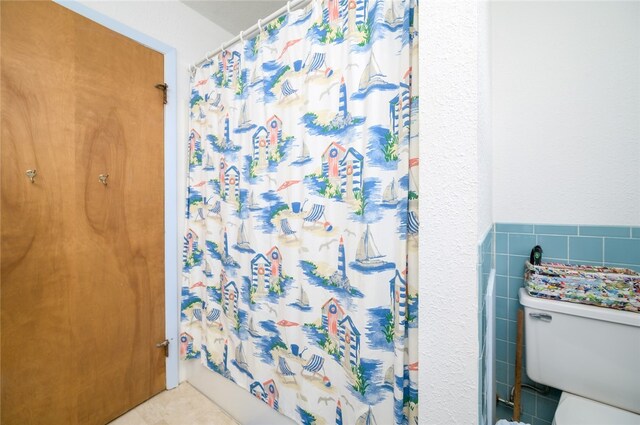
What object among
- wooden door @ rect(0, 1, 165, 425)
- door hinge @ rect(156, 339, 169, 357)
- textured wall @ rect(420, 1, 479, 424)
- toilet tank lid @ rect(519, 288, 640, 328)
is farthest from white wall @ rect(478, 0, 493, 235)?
door hinge @ rect(156, 339, 169, 357)

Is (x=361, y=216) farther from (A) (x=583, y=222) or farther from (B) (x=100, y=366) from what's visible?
(B) (x=100, y=366)

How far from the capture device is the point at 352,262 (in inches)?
33.5

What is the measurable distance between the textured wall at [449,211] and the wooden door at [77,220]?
1.34 meters

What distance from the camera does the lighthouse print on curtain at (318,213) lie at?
78cm

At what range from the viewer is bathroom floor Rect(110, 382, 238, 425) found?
3.95 feet

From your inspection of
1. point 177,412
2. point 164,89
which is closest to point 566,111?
point 164,89

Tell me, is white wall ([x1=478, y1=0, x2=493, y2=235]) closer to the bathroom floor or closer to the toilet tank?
the toilet tank

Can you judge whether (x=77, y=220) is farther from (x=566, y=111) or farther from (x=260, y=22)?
(x=566, y=111)

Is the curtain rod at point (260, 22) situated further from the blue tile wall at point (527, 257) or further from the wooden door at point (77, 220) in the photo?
the blue tile wall at point (527, 257)

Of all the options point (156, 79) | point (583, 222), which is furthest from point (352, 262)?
point (156, 79)

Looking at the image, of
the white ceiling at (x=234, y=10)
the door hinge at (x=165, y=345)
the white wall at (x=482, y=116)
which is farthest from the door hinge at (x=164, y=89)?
the white wall at (x=482, y=116)

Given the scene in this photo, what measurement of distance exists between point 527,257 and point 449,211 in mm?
924

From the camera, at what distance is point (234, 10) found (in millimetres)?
1508

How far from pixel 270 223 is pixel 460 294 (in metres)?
0.77
